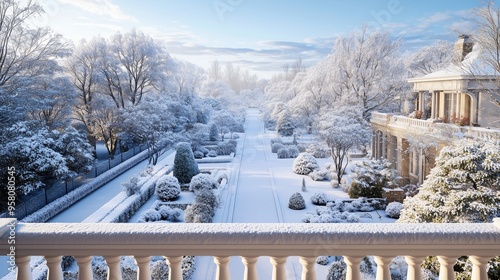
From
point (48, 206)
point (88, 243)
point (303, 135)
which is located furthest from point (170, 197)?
point (303, 135)

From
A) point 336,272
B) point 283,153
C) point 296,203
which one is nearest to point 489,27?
point 296,203

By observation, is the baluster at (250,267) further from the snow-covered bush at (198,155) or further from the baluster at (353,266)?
the snow-covered bush at (198,155)

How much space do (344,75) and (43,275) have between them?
27108 millimetres

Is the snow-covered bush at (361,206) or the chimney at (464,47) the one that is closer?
the snow-covered bush at (361,206)

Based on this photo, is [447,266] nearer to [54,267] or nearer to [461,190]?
[54,267]

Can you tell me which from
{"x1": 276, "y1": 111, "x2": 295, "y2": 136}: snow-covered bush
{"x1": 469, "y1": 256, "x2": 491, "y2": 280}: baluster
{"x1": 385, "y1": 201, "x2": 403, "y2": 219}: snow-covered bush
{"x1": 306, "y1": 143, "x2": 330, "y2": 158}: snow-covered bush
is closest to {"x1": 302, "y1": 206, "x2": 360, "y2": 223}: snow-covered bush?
{"x1": 385, "y1": 201, "x2": 403, "y2": 219}: snow-covered bush

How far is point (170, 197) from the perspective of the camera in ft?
50.9

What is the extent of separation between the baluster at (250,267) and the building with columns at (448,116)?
1345 centimetres

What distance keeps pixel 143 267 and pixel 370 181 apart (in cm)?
1462

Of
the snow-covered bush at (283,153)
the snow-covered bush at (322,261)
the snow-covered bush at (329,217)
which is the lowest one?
the snow-covered bush at (283,153)

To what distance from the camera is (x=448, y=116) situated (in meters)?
18.6

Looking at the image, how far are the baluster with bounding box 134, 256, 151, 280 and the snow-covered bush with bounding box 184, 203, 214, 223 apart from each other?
9648 mm

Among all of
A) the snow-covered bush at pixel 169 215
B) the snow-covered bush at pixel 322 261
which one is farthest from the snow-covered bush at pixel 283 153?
the snow-covered bush at pixel 322 261

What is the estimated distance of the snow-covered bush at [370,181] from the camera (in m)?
15.5
